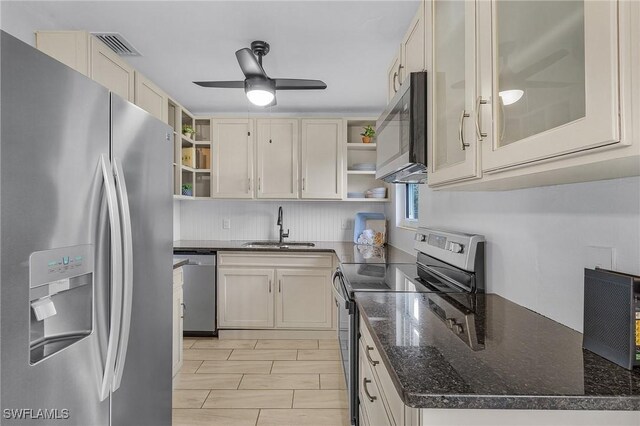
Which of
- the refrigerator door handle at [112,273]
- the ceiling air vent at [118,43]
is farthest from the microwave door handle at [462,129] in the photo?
the ceiling air vent at [118,43]

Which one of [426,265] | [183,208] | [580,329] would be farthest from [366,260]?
[183,208]

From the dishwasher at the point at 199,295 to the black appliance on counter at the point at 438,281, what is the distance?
1891 millimetres

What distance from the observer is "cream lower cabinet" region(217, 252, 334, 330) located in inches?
142

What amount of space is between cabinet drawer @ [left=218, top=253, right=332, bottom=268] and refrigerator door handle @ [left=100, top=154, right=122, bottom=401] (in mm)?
2447

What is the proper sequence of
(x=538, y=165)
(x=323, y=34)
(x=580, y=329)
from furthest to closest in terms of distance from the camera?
(x=323, y=34), (x=580, y=329), (x=538, y=165)

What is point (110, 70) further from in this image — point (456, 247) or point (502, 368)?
point (502, 368)

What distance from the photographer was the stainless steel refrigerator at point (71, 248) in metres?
0.84

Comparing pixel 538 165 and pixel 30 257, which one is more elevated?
pixel 538 165

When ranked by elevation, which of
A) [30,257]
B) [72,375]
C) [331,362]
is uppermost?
[30,257]

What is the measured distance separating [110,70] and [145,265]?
4.79 ft

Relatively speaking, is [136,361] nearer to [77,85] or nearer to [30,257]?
[30,257]

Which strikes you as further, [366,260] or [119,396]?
[366,260]

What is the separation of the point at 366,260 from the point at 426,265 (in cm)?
70

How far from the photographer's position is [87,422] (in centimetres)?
109
